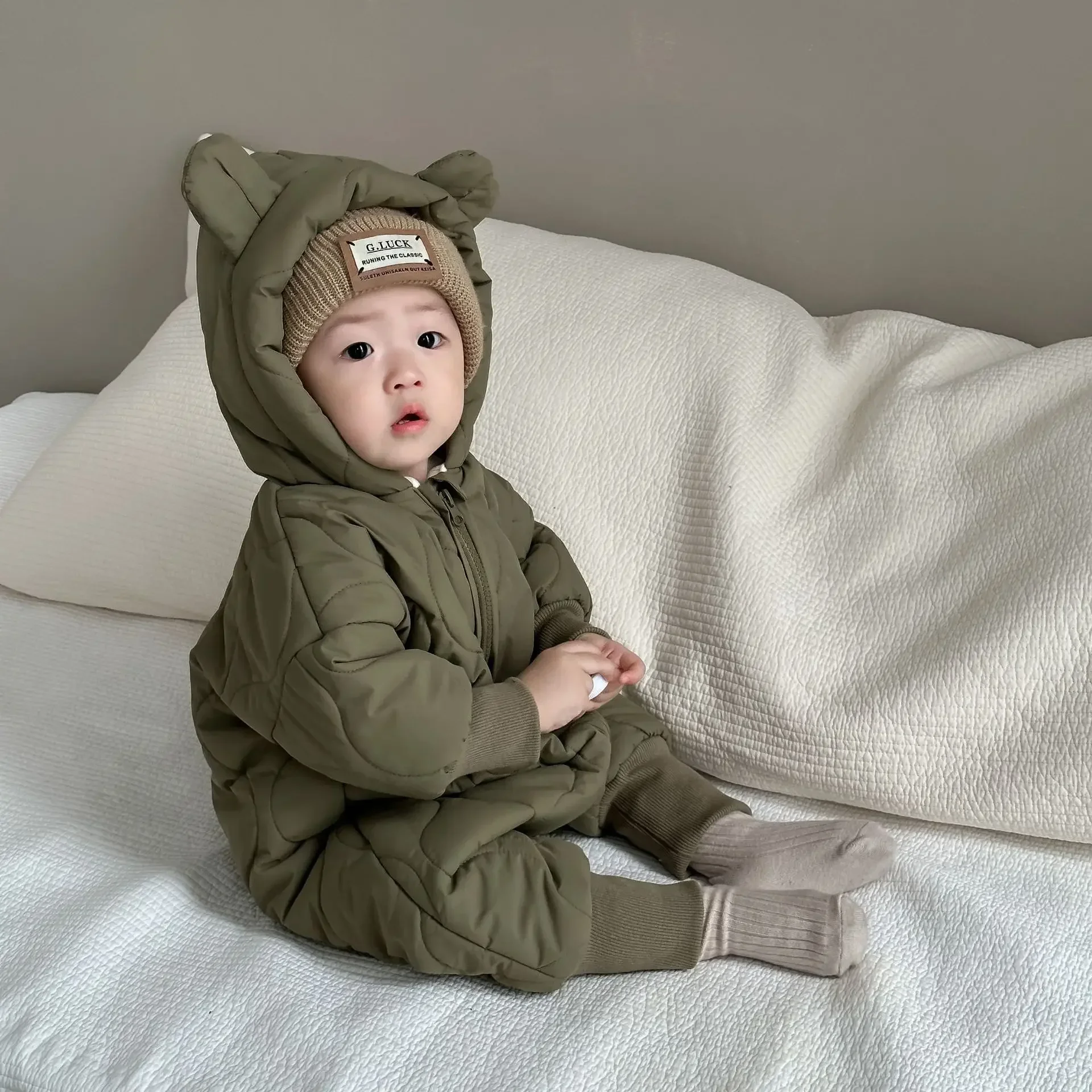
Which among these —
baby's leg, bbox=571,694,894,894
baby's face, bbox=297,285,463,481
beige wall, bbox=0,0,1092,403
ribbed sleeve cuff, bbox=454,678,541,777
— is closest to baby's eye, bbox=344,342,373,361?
baby's face, bbox=297,285,463,481

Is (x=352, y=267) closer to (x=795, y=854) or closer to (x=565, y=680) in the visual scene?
(x=565, y=680)

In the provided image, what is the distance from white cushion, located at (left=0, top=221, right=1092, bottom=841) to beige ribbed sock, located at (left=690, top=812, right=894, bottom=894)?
0.07 meters

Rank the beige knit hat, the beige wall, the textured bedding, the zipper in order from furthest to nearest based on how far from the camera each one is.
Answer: the beige wall → the zipper → the beige knit hat → the textured bedding

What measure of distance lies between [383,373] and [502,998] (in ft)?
1.71

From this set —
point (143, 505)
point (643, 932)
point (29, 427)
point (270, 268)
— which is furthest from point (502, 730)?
point (29, 427)

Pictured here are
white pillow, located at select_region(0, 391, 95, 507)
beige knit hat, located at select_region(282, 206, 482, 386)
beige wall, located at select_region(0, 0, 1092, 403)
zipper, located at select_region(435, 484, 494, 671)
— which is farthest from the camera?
white pillow, located at select_region(0, 391, 95, 507)

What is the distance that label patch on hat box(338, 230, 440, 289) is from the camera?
0.95 meters

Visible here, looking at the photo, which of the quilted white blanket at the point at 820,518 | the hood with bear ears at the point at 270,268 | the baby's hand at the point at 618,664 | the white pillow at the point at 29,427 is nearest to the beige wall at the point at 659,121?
the quilted white blanket at the point at 820,518

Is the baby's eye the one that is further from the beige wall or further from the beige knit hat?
the beige wall

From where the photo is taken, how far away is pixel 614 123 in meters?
1.55

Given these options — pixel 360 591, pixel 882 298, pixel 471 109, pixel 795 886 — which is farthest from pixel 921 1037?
pixel 471 109

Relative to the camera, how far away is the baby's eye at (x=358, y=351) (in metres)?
0.98

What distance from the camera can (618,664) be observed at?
43.6 inches

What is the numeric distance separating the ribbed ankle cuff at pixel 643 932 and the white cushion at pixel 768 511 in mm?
229
